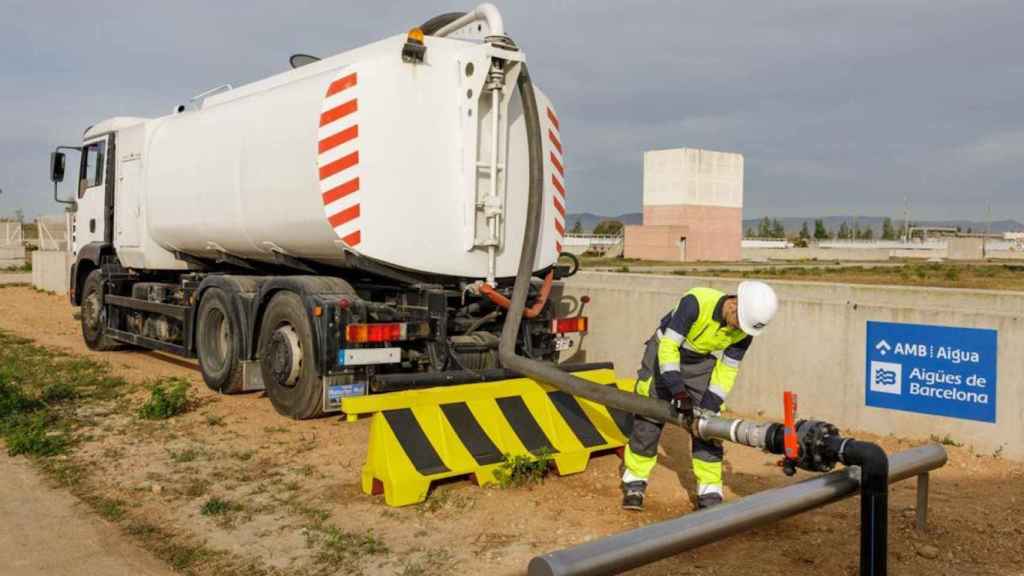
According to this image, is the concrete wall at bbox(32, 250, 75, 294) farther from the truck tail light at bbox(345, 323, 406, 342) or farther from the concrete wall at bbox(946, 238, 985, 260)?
the concrete wall at bbox(946, 238, 985, 260)

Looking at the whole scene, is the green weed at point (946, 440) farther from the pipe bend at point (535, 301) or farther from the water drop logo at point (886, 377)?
the pipe bend at point (535, 301)

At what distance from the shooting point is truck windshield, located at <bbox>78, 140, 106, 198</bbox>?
12.2 m

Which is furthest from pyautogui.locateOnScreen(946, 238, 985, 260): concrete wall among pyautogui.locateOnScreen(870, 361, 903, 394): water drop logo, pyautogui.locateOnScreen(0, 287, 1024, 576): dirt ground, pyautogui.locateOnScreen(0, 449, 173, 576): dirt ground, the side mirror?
pyautogui.locateOnScreen(0, 449, 173, 576): dirt ground

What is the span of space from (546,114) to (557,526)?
408cm

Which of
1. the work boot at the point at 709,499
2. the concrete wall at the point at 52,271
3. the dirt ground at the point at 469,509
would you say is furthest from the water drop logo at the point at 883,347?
the concrete wall at the point at 52,271

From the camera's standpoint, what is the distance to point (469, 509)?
19.3ft

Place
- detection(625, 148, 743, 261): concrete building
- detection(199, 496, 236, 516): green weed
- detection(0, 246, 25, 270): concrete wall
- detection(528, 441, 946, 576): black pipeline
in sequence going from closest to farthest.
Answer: detection(528, 441, 946, 576): black pipeline
detection(199, 496, 236, 516): green weed
detection(0, 246, 25, 270): concrete wall
detection(625, 148, 743, 261): concrete building

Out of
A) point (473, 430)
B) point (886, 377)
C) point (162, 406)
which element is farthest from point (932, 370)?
point (162, 406)

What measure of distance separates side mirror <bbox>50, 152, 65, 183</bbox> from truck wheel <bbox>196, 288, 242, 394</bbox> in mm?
4601

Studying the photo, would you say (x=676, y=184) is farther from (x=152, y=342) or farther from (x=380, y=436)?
(x=380, y=436)

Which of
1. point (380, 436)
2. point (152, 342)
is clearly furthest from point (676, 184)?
point (380, 436)

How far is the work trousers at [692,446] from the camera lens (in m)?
5.84

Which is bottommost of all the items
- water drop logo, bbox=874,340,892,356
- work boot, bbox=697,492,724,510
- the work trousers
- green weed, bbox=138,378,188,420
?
work boot, bbox=697,492,724,510

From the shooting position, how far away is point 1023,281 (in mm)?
30516
